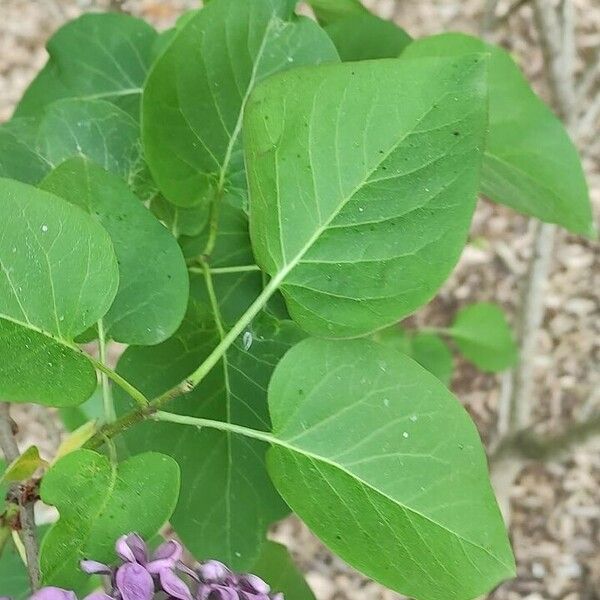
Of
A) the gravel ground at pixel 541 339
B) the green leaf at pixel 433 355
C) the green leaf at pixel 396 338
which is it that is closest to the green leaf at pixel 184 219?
the green leaf at pixel 396 338

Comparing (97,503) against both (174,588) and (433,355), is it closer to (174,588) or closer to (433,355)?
(174,588)

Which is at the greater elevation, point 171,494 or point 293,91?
point 293,91


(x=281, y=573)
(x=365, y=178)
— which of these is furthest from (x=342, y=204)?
(x=281, y=573)

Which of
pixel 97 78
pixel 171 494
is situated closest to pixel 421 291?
pixel 171 494

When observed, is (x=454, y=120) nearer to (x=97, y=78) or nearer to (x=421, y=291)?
(x=421, y=291)

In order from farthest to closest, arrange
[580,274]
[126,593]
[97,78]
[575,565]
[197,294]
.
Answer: [580,274], [575,565], [97,78], [197,294], [126,593]

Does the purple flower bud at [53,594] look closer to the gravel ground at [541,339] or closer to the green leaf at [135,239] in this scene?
the green leaf at [135,239]
